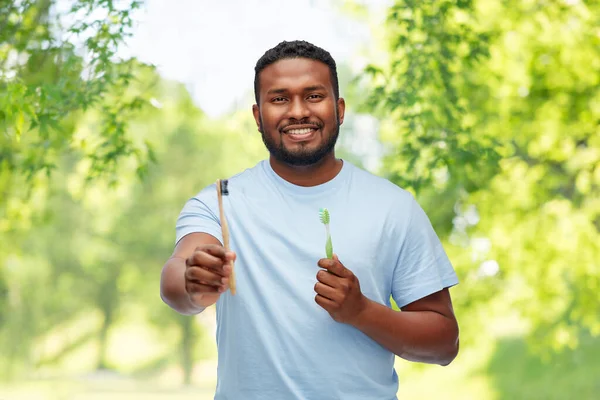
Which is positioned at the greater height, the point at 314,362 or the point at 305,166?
the point at 305,166

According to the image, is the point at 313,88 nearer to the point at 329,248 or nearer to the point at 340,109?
the point at 340,109

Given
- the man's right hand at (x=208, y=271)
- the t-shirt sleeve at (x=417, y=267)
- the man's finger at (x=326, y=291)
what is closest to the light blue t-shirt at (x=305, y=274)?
the t-shirt sleeve at (x=417, y=267)

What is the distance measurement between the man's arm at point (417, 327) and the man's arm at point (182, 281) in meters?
0.38

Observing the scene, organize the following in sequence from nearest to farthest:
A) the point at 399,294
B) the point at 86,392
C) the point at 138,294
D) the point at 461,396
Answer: the point at 399,294 → the point at 461,396 → the point at 86,392 → the point at 138,294

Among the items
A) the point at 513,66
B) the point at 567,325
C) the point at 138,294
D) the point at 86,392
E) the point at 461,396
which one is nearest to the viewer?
the point at 513,66

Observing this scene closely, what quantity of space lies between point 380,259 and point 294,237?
23 cm

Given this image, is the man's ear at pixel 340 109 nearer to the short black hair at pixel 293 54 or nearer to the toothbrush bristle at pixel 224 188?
the short black hair at pixel 293 54

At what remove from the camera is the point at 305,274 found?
6.68 feet

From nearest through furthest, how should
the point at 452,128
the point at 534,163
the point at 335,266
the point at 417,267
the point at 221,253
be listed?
1. the point at 221,253
2. the point at 335,266
3. the point at 417,267
4. the point at 452,128
5. the point at 534,163

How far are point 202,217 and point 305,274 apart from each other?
30cm

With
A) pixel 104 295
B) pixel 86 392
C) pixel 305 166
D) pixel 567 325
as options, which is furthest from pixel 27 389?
pixel 305 166

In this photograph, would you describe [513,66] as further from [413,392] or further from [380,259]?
[413,392]

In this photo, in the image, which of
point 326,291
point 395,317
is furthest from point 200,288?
point 395,317

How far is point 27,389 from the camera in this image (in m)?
21.7
